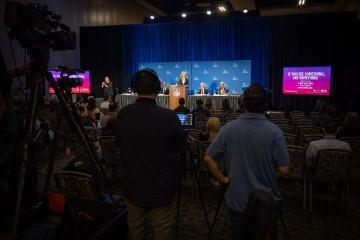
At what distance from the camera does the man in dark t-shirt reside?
6.05 feet

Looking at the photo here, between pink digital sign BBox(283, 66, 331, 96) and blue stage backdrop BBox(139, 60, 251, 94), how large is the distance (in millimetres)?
1665

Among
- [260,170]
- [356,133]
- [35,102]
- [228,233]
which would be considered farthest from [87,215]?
[356,133]

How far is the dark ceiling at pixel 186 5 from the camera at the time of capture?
16.1 metres

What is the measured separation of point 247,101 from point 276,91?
11950mm

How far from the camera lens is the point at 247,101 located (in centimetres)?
187

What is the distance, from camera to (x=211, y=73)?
13445mm

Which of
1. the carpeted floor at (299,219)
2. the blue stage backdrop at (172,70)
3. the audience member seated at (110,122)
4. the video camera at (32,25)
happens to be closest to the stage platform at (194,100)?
the blue stage backdrop at (172,70)

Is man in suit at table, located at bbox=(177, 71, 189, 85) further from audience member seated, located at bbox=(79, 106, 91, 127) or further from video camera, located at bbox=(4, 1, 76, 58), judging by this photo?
video camera, located at bbox=(4, 1, 76, 58)

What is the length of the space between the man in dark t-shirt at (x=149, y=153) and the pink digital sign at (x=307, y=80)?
1062cm

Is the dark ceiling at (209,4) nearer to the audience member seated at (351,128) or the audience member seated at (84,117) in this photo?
the audience member seated at (84,117)

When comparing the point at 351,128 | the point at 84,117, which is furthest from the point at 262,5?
the point at 351,128

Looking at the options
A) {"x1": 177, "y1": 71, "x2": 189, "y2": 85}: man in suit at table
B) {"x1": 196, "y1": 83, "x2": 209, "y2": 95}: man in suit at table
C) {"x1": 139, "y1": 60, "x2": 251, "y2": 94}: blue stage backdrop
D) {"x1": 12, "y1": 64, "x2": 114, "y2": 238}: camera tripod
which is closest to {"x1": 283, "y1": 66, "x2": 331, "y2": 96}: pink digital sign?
{"x1": 139, "y1": 60, "x2": 251, "y2": 94}: blue stage backdrop

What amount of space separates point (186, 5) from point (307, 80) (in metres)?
8.51

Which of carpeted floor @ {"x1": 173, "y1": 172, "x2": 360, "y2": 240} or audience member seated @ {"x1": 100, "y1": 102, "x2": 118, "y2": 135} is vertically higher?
audience member seated @ {"x1": 100, "y1": 102, "x2": 118, "y2": 135}
